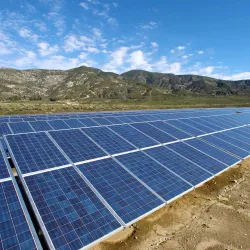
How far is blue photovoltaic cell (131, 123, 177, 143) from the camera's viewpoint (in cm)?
1977

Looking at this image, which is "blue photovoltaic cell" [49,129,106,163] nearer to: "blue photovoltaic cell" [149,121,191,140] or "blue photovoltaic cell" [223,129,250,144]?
"blue photovoltaic cell" [149,121,191,140]

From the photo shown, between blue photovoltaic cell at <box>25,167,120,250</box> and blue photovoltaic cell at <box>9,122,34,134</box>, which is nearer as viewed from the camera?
blue photovoltaic cell at <box>25,167,120,250</box>

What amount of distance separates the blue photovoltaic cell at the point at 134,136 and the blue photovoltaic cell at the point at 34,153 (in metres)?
6.41

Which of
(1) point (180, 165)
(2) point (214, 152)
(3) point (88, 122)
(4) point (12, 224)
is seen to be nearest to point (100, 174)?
(4) point (12, 224)

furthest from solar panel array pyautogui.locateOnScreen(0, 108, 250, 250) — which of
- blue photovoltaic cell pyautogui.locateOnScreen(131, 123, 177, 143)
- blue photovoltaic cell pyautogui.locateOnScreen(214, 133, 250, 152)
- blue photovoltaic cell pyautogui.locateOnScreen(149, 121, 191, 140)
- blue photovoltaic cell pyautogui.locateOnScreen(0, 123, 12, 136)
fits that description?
blue photovoltaic cell pyautogui.locateOnScreen(0, 123, 12, 136)

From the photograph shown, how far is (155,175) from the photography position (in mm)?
13742

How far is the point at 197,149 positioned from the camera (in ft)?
64.1

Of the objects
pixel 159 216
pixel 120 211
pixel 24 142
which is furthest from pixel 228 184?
pixel 24 142

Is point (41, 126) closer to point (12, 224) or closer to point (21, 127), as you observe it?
point (21, 127)

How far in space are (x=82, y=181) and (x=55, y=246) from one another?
12.6 ft

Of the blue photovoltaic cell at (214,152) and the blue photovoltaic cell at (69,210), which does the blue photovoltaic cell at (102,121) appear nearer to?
the blue photovoltaic cell at (214,152)

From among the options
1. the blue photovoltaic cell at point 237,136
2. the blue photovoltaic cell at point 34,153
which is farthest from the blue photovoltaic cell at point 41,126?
the blue photovoltaic cell at point 237,136

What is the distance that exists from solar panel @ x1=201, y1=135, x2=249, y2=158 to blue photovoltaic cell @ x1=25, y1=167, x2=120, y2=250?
1627 cm

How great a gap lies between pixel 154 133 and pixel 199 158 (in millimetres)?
4934
